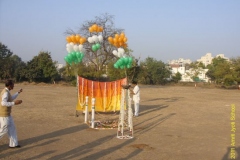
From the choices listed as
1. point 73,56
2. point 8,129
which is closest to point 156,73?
point 73,56

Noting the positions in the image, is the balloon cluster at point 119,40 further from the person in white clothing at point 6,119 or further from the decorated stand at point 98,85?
the person in white clothing at point 6,119

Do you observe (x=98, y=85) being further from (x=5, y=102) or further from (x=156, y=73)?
(x=156, y=73)

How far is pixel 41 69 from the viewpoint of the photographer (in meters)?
46.0

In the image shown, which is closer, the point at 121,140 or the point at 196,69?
the point at 121,140

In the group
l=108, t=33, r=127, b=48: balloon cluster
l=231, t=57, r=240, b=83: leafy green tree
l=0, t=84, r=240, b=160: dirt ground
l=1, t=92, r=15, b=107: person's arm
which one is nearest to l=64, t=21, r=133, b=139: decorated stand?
l=108, t=33, r=127, b=48: balloon cluster

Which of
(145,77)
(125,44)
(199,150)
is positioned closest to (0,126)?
(199,150)

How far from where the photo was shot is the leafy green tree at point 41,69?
4533 centimetres

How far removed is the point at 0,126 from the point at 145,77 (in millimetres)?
49340

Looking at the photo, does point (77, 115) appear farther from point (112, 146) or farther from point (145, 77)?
point (145, 77)

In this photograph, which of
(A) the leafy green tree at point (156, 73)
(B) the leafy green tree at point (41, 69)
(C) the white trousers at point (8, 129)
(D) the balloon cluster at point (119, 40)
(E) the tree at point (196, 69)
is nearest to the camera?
(C) the white trousers at point (8, 129)

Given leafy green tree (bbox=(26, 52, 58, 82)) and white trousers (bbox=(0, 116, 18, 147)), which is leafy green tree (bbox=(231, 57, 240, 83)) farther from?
white trousers (bbox=(0, 116, 18, 147))

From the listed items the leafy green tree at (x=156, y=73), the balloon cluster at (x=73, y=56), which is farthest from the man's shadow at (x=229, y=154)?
the leafy green tree at (x=156, y=73)

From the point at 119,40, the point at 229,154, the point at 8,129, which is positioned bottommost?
the point at 229,154

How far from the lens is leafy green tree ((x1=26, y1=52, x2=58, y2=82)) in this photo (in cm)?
4533
